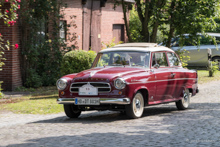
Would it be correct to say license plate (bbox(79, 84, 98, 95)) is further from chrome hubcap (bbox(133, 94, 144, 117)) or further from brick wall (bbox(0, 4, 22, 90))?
brick wall (bbox(0, 4, 22, 90))

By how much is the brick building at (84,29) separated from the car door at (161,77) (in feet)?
24.5

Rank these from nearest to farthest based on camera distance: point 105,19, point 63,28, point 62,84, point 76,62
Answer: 1. point 62,84
2. point 76,62
3. point 63,28
4. point 105,19

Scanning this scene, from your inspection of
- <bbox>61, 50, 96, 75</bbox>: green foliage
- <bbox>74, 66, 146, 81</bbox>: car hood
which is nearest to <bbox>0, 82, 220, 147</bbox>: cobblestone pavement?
<bbox>74, 66, 146, 81</bbox>: car hood

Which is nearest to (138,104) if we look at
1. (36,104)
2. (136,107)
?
(136,107)

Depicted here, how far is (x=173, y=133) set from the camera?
876 centimetres

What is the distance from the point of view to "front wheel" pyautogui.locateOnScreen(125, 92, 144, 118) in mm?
10477

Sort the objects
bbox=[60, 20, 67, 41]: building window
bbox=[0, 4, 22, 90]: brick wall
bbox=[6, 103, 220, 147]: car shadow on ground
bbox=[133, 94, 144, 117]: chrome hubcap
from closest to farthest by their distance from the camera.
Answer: bbox=[6, 103, 220, 147]: car shadow on ground < bbox=[133, 94, 144, 117]: chrome hubcap < bbox=[0, 4, 22, 90]: brick wall < bbox=[60, 20, 67, 41]: building window

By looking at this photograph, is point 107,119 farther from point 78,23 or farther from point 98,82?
point 78,23

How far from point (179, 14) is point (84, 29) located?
511 cm

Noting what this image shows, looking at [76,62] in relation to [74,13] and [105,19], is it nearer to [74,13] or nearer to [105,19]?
[74,13]

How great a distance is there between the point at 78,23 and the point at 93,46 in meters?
1.81

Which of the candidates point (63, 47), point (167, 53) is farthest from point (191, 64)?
point (167, 53)

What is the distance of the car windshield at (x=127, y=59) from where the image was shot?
11500mm

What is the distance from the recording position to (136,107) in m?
10.8
